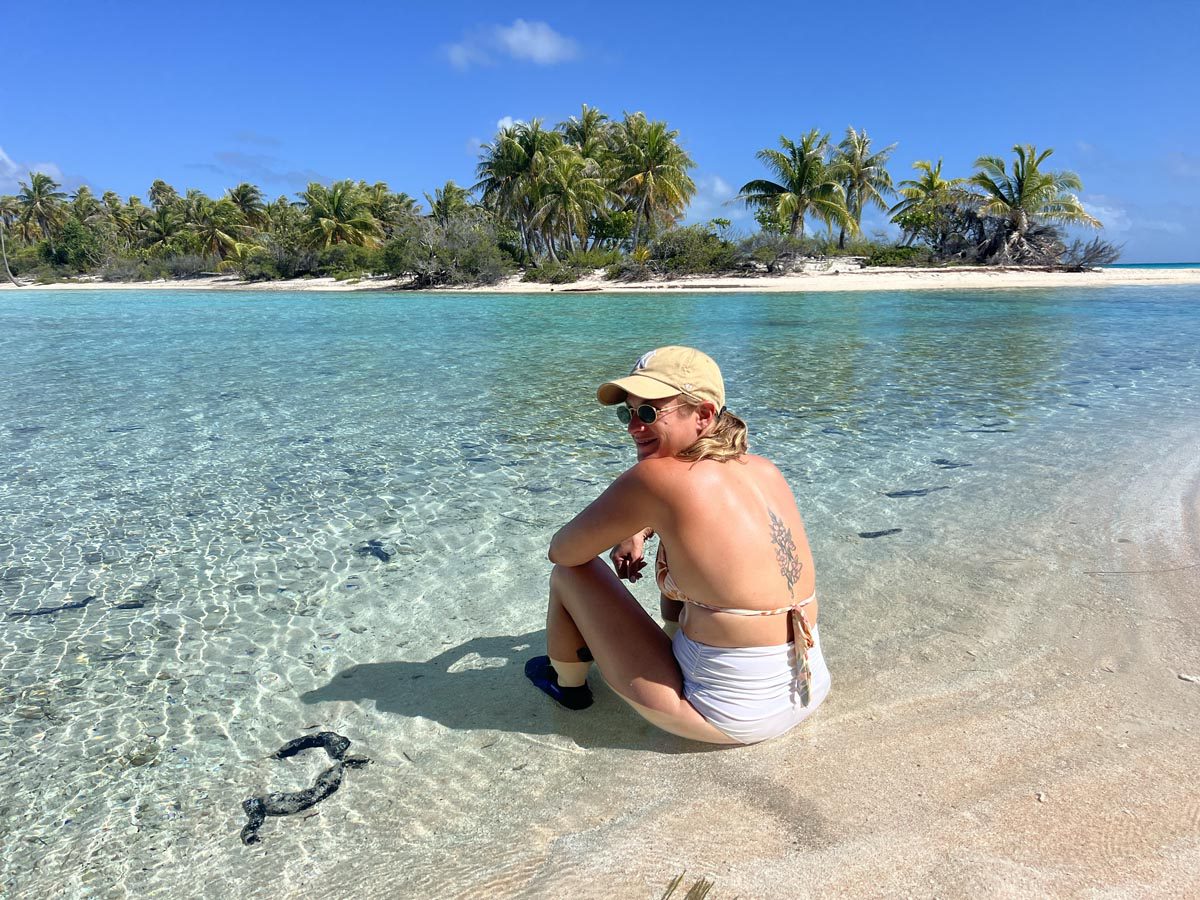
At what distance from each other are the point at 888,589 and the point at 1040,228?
1742 inches

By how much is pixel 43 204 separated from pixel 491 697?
8310 centimetres

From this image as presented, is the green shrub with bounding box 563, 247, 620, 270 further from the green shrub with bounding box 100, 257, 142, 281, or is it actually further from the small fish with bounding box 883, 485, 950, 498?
the green shrub with bounding box 100, 257, 142, 281

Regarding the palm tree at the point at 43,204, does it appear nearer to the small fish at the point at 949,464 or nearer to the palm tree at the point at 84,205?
the palm tree at the point at 84,205

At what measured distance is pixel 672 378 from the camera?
7.09 ft

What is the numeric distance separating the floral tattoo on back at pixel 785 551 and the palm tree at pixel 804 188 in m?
42.1

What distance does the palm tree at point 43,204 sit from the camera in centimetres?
6488

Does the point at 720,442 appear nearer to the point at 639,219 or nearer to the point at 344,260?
the point at 639,219

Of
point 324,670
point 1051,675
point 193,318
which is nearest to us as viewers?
point 1051,675

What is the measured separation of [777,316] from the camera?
21.6 metres

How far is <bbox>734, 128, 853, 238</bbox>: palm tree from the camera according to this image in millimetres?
41062

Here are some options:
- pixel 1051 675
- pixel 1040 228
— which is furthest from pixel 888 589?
pixel 1040 228

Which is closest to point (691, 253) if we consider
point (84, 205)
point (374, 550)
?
point (374, 550)

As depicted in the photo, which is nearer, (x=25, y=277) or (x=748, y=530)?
(x=748, y=530)

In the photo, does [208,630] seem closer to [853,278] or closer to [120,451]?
[120,451]
